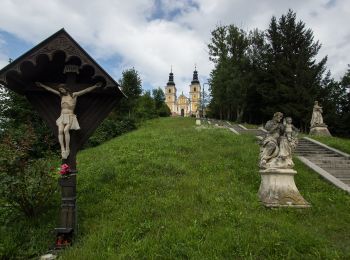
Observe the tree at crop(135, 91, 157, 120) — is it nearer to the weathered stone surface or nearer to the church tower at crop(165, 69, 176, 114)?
the weathered stone surface

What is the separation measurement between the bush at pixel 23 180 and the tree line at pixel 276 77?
31018 millimetres

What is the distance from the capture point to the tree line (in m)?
35.4

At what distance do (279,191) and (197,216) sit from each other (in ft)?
8.56

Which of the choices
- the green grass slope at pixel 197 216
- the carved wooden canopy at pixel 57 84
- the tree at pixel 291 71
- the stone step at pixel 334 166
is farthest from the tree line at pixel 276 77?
the carved wooden canopy at pixel 57 84

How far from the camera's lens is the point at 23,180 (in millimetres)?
6809

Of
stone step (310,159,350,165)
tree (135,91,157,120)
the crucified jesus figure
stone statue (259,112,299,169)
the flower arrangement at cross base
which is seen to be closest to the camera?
the flower arrangement at cross base

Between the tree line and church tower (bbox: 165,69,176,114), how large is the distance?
72833mm

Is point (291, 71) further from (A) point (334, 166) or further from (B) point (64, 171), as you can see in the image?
(B) point (64, 171)

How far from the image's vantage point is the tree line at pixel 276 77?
116 ft

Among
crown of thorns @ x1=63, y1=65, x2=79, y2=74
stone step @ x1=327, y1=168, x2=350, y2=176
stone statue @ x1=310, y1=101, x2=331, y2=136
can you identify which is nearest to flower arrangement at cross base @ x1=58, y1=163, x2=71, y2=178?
crown of thorns @ x1=63, y1=65, x2=79, y2=74

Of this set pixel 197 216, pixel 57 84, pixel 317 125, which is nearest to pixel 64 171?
pixel 57 84

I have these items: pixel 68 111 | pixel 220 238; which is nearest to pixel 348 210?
pixel 220 238

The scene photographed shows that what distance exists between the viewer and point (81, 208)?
7605 mm

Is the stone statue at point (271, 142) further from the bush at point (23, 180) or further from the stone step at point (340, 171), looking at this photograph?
the stone step at point (340, 171)
